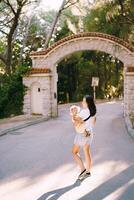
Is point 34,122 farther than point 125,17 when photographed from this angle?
No

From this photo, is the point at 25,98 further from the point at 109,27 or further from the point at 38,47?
the point at 38,47

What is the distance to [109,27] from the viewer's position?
117ft

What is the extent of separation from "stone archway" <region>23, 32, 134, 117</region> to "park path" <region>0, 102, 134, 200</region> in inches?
211

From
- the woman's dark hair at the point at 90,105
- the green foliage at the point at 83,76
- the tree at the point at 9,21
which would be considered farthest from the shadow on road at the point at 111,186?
the green foliage at the point at 83,76

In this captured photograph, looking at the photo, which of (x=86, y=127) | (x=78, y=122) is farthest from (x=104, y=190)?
(x=78, y=122)

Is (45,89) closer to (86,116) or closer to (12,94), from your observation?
(12,94)

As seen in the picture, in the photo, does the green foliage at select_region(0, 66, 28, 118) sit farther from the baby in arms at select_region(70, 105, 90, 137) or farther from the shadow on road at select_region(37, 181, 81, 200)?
the shadow on road at select_region(37, 181, 81, 200)

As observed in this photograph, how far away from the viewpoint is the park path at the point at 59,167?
7828 millimetres

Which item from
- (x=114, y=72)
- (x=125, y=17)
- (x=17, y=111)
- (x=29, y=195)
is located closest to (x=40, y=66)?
(x=17, y=111)

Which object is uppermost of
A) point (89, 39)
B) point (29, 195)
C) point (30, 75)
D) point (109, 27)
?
point (109, 27)

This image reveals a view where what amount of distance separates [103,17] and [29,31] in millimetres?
8983

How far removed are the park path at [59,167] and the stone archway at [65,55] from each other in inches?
211

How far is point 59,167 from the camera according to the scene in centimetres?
1015

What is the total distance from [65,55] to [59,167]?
14.0 meters
